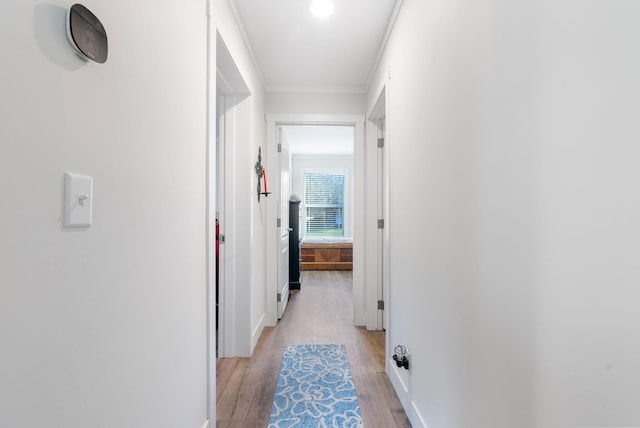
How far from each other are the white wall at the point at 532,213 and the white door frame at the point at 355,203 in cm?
173

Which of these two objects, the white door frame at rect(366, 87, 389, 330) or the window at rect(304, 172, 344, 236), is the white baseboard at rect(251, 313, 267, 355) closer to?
the white door frame at rect(366, 87, 389, 330)

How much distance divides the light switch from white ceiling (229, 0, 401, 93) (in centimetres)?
174

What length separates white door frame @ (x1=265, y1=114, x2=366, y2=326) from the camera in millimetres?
3180

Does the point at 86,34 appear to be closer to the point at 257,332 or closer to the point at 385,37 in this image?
the point at 385,37

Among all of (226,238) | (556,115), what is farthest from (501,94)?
(226,238)

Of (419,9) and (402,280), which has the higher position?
(419,9)

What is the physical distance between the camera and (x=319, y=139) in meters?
5.81

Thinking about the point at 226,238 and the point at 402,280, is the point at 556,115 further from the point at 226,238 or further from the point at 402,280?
the point at 226,238

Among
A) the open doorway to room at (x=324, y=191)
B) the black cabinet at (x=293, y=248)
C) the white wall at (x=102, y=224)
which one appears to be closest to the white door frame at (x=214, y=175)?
the white wall at (x=102, y=224)

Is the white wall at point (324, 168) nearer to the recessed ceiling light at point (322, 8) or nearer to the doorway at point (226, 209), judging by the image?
the doorway at point (226, 209)

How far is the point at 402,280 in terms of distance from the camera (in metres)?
1.89

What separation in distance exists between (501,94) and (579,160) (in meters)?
0.34

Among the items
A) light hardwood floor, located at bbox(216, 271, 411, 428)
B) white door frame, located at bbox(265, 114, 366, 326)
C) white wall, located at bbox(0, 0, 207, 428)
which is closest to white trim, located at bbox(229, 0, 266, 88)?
white door frame, located at bbox(265, 114, 366, 326)

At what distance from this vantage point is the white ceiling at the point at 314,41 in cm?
202
